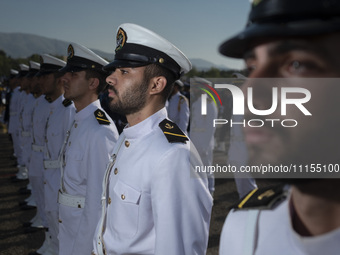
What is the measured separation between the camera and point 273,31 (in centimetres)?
85

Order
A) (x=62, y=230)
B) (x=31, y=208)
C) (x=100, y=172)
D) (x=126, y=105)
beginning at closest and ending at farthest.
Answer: (x=126, y=105)
(x=100, y=172)
(x=62, y=230)
(x=31, y=208)

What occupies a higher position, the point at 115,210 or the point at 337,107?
the point at 337,107

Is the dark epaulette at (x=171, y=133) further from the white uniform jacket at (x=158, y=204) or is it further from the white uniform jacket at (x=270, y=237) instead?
the white uniform jacket at (x=270, y=237)

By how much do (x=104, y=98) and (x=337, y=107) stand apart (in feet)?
17.0

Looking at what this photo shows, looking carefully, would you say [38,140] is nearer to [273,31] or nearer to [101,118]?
[101,118]

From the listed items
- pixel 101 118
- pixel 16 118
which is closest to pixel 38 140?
pixel 101 118

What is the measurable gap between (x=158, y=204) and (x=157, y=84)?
747mm

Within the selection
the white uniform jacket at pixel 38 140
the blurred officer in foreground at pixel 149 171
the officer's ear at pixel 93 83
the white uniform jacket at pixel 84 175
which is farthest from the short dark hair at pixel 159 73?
the white uniform jacket at pixel 38 140

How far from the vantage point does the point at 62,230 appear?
2850 mm

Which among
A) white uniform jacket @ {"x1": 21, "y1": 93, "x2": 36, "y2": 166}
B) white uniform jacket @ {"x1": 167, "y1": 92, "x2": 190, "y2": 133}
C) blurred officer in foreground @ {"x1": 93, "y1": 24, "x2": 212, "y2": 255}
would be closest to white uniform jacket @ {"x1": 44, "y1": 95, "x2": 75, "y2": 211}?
blurred officer in foreground @ {"x1": 93, "y1": 24, "x2": 212, "y2": 255}

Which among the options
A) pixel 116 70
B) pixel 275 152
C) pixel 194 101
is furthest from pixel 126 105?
pixel 194 101

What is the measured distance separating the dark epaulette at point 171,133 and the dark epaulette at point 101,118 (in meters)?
0.84

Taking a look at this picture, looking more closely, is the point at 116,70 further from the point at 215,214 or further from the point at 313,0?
the point at 215,214

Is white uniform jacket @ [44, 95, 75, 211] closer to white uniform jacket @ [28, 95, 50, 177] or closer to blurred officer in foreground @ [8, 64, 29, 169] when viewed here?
white uniform jacket @ [28, 95, 50, 177]
